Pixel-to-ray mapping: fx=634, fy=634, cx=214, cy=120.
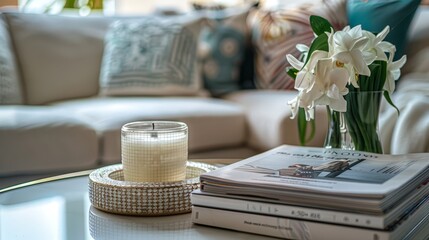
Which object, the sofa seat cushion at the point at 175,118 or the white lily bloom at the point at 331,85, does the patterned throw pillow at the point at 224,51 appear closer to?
the sofa seat cushion at the point at 175,118

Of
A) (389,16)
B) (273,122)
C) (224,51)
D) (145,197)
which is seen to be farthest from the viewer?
(224,51)

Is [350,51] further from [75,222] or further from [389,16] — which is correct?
[389,16]

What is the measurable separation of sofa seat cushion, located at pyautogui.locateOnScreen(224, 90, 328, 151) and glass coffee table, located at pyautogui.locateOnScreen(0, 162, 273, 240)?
1.08 m

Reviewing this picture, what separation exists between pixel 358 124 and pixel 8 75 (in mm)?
1739

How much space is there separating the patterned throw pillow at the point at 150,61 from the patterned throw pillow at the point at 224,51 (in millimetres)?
71

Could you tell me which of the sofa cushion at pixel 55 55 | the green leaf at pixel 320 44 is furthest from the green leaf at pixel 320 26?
the sofa cushion at pixel 55 55

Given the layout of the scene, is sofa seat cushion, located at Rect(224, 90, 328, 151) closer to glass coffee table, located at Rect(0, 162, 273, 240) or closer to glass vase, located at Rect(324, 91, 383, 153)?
glass vase, located at Rect(324, 91, 383, 153)

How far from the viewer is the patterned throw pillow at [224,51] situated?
2842mm

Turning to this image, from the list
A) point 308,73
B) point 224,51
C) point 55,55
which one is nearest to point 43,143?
point 55,55

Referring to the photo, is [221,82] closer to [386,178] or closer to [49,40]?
[49,40]

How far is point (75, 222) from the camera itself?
3.54 ft

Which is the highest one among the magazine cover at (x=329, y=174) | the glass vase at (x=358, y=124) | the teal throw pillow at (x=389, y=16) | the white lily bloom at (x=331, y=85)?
the teal throw pillow at (x=389, y=16)

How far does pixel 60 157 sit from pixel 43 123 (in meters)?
0.13

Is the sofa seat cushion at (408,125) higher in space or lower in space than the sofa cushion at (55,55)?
lower
